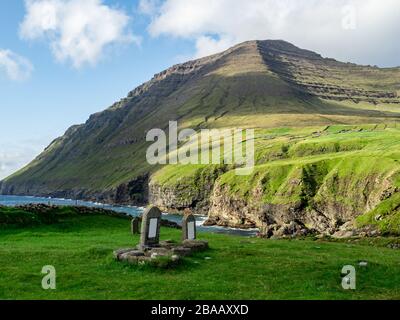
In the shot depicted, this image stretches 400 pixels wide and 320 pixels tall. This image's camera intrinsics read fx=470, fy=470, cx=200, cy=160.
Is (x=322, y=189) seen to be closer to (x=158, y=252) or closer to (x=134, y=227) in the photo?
(x=134, y=227)

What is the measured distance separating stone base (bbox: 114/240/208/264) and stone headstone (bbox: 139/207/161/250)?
503 mm

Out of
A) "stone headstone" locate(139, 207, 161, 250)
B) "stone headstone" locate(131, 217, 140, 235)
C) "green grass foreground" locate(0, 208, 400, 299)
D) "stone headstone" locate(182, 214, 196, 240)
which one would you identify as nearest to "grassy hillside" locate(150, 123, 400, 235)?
"stone headstone" locate(131, 217, 140, 235)

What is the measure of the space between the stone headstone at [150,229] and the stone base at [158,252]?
1.65ft

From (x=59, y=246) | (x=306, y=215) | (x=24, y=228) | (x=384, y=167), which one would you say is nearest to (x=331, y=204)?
(x=306, y=215)

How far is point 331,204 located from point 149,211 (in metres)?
84.4

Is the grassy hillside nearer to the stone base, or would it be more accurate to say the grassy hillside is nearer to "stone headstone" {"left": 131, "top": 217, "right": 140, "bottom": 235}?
"stone headstone" {"left": 131, "top": 217, "right": 140, "bottom": 235}

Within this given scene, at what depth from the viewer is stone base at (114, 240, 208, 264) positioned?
88.9 feet

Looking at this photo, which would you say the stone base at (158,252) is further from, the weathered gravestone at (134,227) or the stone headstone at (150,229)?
the weathered gravestone at (134,227)

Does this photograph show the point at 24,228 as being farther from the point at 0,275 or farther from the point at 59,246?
the point at 0,275

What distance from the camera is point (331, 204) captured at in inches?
4289

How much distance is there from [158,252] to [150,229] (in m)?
3.20

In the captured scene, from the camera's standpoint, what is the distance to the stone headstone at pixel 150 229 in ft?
102

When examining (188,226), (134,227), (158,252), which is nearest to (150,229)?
(158,252)
